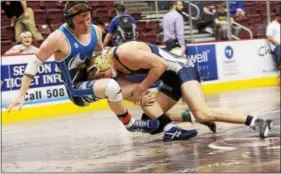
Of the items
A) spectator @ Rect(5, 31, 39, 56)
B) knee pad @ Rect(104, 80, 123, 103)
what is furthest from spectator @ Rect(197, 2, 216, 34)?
knee pad @ Rect(104, 80, 123, 103)

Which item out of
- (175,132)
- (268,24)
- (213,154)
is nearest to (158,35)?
(268,24)

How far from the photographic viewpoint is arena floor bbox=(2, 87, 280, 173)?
6.29m

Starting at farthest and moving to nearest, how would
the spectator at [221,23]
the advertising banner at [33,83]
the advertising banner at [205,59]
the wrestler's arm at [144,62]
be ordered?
the spectator at [221,23], the advertising banner at [205,59], the advertising banner at [33,83], the wrestler's arm at [144,62]

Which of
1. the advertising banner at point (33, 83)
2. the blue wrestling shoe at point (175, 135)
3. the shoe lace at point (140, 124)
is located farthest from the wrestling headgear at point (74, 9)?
the advertising banner at point (33, 83)

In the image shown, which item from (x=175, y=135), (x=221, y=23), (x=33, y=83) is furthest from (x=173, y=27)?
(x=175, y=135)

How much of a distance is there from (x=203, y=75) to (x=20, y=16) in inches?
198

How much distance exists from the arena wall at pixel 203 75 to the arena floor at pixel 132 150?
314 centimetres

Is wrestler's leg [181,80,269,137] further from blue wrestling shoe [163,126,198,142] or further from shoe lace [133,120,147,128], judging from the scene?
shoe lace [133,120,147,128]

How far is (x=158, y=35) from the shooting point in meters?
17.7

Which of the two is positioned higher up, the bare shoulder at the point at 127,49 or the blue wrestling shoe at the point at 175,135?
the bare shoulder at the point at 127,49

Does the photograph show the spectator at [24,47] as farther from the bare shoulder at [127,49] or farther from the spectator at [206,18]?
the bare shoulder at [127,49]

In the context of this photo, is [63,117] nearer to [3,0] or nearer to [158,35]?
[3,0]

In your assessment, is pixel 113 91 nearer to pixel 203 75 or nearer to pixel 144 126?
pixel 144 126

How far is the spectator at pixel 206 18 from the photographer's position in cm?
1891
